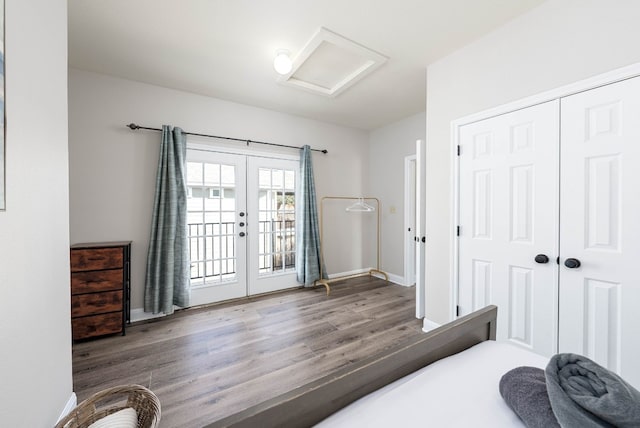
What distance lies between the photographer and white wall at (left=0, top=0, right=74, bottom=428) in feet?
3.16

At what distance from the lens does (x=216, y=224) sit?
323 centimetres

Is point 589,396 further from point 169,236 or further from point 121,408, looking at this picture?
point 169,236

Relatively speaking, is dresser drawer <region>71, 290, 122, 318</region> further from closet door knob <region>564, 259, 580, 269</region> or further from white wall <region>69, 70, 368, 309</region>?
closet door knob <region>564, 259, 580, 269</region>

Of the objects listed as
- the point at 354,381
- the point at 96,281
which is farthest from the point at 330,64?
the point at 96,281

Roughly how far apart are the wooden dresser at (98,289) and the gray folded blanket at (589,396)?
3088mm

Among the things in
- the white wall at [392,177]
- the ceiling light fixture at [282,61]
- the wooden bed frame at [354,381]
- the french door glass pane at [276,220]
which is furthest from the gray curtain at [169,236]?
the white wall at [392,177]

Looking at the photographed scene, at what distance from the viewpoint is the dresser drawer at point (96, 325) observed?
2234 mm

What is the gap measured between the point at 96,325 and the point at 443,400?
2957 millimetres

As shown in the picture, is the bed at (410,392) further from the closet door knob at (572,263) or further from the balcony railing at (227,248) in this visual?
the balcony railing at (227,248)

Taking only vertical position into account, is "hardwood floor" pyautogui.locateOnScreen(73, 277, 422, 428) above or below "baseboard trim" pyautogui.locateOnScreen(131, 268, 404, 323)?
below

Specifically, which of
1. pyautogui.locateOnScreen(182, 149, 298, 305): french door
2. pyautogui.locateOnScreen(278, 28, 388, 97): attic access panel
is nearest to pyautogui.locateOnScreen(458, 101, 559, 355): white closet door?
pyautogui.locateOnScreen(278, 28, 388, 97): attic access panel

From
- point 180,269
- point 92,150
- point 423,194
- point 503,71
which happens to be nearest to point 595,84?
point 503,71

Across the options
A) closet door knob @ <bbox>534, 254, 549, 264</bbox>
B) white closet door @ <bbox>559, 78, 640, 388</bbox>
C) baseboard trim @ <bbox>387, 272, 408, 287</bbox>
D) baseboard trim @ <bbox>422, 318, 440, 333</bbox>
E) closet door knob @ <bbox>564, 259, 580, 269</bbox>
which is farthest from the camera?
baseboard trim @ <bbox>387, 272, 408, 287</bbox>

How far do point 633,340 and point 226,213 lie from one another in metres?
3.67
